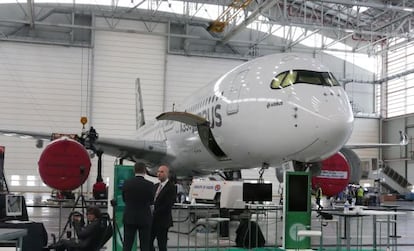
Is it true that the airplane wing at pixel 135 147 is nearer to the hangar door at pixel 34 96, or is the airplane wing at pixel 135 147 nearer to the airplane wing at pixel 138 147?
the airplane wing at pixel 138 147

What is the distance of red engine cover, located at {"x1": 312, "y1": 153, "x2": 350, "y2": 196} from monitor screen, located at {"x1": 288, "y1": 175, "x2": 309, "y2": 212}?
11.2 ft

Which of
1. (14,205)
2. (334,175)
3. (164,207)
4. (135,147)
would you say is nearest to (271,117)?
(164,207)

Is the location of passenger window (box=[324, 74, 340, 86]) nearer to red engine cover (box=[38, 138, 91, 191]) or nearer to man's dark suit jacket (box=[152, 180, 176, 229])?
man's dark suit jacket (box=[152, 180, 176, 229])

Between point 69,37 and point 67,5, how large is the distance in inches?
68.1

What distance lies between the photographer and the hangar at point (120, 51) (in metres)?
26.1

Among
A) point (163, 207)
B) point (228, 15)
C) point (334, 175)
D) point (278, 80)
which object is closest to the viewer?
point (163, 207)

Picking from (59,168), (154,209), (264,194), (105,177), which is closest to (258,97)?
(264,194)

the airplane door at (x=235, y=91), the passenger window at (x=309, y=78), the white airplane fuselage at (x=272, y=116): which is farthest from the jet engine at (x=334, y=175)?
the passenger window at (x=309, y=78)

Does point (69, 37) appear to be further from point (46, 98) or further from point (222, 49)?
point (222, 49)

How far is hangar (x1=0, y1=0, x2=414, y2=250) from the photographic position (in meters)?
26.1

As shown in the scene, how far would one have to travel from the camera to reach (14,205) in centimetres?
628

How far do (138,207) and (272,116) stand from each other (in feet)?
9.12

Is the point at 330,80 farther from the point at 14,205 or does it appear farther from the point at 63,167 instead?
the point at 63,167

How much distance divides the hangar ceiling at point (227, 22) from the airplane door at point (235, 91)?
15.0 meters
